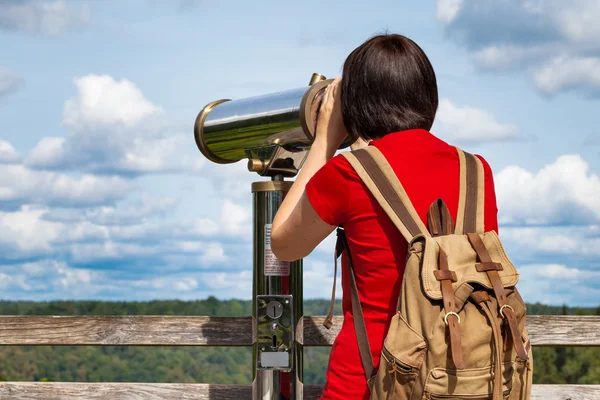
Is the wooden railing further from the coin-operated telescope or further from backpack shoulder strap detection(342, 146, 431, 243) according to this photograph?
backpack shoulder strap detection(342, 146, 431, 243)

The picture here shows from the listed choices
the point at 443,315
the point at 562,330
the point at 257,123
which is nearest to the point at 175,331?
the point at 257,123

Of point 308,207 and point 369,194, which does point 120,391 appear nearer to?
point 308,207

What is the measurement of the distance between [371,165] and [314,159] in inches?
9.1

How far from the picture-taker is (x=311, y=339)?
2947 millimetres

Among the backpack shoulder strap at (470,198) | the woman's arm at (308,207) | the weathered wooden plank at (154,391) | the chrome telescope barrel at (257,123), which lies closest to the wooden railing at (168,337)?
the weathered wooden plank at (154,391)

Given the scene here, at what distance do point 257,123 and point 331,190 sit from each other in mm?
910

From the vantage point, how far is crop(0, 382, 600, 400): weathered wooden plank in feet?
10.0

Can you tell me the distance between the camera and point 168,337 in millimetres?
3129

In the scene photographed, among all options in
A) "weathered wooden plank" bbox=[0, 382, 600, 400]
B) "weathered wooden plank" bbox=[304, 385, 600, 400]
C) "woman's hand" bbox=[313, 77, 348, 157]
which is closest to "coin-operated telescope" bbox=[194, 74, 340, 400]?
"weathered wooden plank" bbox=[0, 382, 600, 400]

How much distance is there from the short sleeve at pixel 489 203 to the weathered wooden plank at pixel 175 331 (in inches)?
52.5

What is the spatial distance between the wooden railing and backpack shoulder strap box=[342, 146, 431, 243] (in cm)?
145

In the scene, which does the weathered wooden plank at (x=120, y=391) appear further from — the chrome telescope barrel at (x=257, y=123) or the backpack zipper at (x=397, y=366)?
the backpack zipper at (x=397, y=366)

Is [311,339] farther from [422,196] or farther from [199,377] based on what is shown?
[199,377]

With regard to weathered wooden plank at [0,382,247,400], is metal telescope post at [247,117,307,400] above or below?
above
